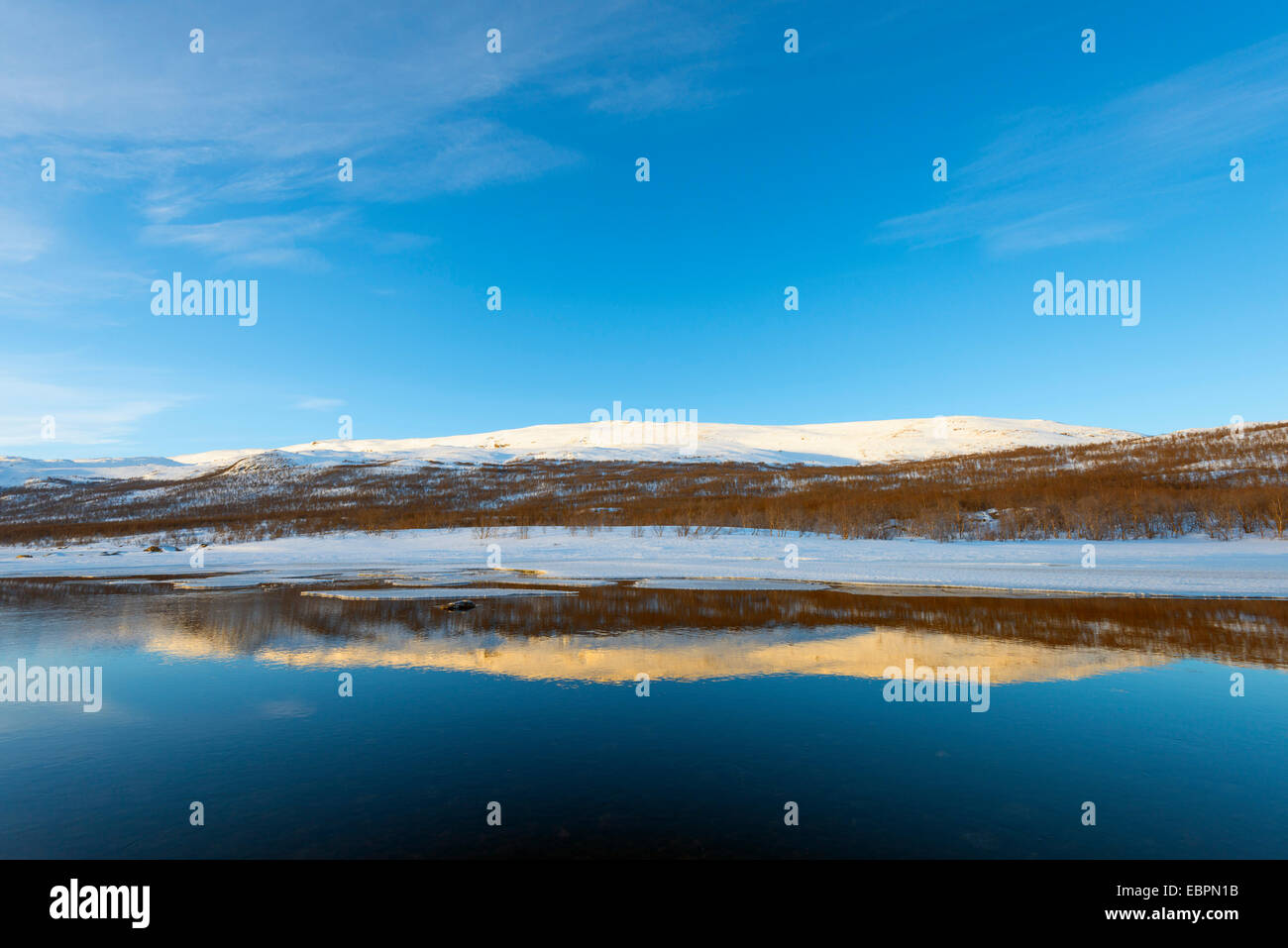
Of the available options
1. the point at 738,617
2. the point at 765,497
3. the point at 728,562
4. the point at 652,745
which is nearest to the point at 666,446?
the point at 765,497

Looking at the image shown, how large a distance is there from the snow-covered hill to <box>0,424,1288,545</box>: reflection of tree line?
1445cm

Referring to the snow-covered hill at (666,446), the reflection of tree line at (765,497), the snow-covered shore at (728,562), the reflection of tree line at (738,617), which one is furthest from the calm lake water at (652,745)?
the snow-covered hill at (666,446)

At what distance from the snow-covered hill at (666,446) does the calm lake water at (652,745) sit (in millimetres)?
113300

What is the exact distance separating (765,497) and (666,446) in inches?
3160

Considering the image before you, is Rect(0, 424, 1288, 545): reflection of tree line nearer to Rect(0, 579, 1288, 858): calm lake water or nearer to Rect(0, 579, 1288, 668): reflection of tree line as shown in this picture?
Rect(0, 579, 1288, 668): reflection of tree line

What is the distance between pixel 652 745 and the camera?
7875 millimetres

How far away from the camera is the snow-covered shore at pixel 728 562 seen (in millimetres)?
25328

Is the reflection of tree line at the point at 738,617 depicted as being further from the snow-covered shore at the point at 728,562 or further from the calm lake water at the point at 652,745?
the snow-covered shore at the point at 728,562

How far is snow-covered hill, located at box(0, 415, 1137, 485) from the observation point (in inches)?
5143

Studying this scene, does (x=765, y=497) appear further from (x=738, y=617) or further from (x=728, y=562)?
(x=738, y=617)

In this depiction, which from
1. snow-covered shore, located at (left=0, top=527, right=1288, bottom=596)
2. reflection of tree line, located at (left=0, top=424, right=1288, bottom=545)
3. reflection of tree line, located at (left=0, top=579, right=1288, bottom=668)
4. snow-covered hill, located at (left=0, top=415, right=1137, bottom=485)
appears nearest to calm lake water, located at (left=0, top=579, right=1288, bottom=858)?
reflection of tree line, located at (left=0, top=579, right=1288, bottom=668)
